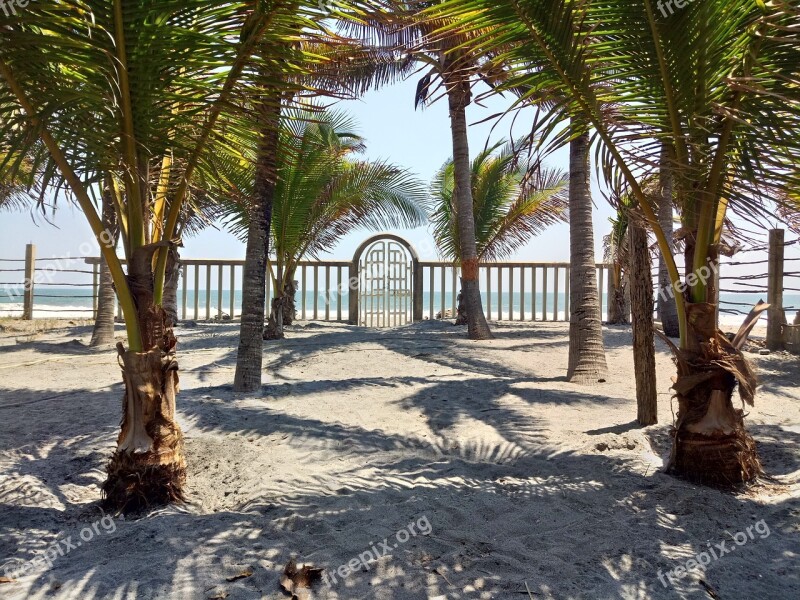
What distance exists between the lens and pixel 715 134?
99.0 inches

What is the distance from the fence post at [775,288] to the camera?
7035 mm

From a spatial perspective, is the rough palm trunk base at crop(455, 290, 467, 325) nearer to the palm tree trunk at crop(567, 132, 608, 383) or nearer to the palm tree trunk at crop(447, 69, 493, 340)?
the palm tree trunk at crop(447, 69, 493, 340)

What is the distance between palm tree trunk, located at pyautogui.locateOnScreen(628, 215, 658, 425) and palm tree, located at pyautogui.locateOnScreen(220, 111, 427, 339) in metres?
4.41

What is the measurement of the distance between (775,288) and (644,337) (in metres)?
4.86

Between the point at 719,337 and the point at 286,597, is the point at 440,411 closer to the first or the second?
the point at 719,337

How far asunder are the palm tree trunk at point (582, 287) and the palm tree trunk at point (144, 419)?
150 inches

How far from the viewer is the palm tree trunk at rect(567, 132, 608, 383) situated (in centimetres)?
513

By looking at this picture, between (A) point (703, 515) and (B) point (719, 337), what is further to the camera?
(B) point (719, 337)

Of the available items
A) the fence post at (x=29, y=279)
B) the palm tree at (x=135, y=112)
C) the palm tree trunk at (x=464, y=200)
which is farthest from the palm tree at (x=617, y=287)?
the fence post at (x=29, y=279)

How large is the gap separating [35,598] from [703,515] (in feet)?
8.82

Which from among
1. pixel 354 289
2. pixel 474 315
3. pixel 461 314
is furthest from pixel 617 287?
pixel 354 289

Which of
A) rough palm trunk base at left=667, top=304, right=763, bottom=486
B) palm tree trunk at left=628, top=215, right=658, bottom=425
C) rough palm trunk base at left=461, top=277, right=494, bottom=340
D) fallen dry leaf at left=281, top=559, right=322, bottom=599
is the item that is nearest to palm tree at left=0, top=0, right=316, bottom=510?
fallen dry leaf at left=281, top=559, right=322, bottom=599

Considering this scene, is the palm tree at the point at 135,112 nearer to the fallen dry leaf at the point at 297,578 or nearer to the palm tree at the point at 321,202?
the fallen dry leaf at the point at 297,578

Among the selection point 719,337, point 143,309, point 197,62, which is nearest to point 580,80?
point 719,337
